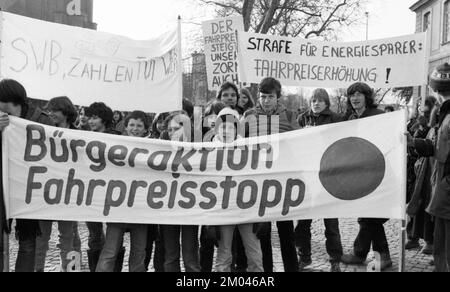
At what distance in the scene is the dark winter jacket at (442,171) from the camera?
3.47 meters

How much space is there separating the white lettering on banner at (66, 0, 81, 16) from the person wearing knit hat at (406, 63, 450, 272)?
27.2 metres

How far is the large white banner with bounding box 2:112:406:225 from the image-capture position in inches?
151

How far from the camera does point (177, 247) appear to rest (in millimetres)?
4023

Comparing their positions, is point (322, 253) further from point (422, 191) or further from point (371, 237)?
point (422, 191)

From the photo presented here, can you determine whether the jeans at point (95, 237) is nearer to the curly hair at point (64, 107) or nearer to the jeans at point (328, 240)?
the curly hair at point (64, 107)

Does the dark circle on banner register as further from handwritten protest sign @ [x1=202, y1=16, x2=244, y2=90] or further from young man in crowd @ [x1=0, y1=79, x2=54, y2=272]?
handwritten protest sign @ [x1=202, y1=16, x2=244, y2=90]

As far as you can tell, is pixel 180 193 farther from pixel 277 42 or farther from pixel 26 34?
pixel 277 42

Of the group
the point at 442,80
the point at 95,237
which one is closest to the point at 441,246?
the point at 442,80

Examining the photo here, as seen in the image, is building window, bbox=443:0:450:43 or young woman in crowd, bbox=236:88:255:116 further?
building window, bbox=443:0:450:43

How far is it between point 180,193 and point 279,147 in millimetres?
953

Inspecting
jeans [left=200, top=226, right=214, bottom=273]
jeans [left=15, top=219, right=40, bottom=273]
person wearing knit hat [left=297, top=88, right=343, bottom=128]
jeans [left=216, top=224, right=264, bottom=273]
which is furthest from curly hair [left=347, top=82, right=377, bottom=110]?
jeans [left=15, top=219, right=40, bottom=273]

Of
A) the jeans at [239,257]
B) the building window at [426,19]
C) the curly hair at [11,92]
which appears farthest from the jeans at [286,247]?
the building window at [426,19]

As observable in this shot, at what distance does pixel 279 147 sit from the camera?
400 centimetres
